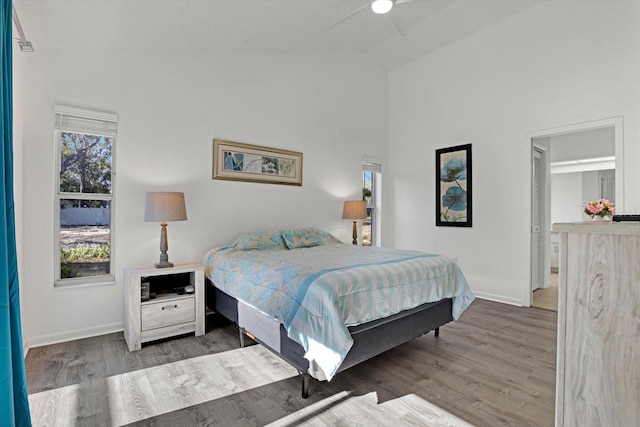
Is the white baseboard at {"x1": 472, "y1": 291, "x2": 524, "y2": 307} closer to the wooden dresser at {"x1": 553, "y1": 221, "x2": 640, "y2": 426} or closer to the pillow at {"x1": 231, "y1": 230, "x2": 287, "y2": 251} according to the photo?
the pillow at {"x1": 231, "y1": 230, "x2": 287, "y2": 251}

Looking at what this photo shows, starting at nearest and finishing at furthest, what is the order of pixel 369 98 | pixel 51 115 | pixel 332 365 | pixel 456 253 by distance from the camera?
1. pixel 332 365
2. pixel 51 115
3. pixel 456 253
4. pixel 369 98

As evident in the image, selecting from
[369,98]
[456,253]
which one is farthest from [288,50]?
[456,253]

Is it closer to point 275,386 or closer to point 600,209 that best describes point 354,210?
point 600,209

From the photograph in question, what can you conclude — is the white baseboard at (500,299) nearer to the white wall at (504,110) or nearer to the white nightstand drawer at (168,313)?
the white wall at (504,110)

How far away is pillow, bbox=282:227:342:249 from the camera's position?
3803mm

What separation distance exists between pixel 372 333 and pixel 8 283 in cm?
195

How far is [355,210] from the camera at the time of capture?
482cm

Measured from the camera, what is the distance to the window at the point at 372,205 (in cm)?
571

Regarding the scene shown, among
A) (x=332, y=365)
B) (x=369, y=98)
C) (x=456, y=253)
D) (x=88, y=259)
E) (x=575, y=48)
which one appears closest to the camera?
(x=332, y=365)

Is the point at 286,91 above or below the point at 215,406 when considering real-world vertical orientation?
above

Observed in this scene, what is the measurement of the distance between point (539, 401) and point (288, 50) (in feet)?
14.9

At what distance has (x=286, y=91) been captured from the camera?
4.52m

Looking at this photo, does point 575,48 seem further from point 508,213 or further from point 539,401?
point 539,401

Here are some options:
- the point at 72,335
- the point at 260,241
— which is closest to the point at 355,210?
the point at 260,241
